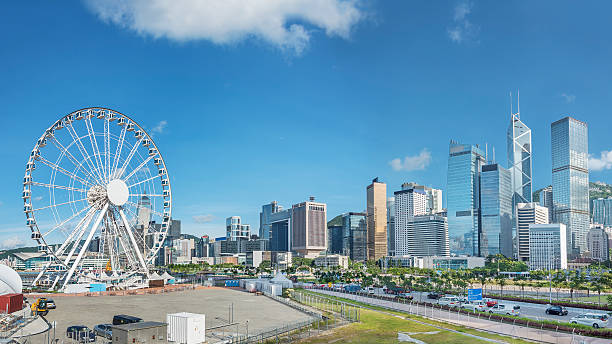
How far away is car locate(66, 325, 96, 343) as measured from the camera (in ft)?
141

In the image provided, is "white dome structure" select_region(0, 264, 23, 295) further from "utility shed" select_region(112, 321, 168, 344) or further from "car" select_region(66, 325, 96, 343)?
"utility shed" select_region(112, 321, 168, 344)

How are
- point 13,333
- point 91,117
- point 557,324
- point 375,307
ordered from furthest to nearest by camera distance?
1. point 91,117
2. point 375,307
3. point 557,324
4. point 13,333

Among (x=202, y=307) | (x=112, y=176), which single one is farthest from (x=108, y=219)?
(x=202, y=307)

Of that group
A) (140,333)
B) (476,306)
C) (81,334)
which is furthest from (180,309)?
(476,306)

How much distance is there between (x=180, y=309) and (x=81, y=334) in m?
21.8

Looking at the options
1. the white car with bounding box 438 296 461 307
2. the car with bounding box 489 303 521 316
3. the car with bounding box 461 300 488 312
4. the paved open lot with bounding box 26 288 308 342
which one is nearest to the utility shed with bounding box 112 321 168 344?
the paved open lot with bounding box 26 288 308 342

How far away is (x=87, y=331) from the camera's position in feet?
143

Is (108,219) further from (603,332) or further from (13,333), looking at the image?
(603,332)

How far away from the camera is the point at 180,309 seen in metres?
66.3

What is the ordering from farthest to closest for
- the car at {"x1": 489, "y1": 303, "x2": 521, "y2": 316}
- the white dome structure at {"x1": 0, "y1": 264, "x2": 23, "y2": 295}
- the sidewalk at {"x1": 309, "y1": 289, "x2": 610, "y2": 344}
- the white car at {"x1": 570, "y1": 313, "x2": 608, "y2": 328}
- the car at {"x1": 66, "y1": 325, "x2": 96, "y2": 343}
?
the car at {"x1": 489, "y1": 303, "x2": 521, "y2": 316}
the white car at {"x1": 570, "y1": 313, "x2": 608, "y2": 328}
the white dome structure at {"x1": 0, "y1": 264, "x2": 23, "y2": 295}
the sidewalk at {"x1": 309, "y1": 289, "x2": 610, "y2": 344}
the car at {"x1": 66, "y1": 325, "x2": 96, "y2": 343}

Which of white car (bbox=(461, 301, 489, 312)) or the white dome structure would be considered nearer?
the white dome structure

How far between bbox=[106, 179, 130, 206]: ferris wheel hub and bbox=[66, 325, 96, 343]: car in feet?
153

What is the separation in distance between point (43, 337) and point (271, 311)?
93.9ft

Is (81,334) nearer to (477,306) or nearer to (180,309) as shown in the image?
(180,309)
